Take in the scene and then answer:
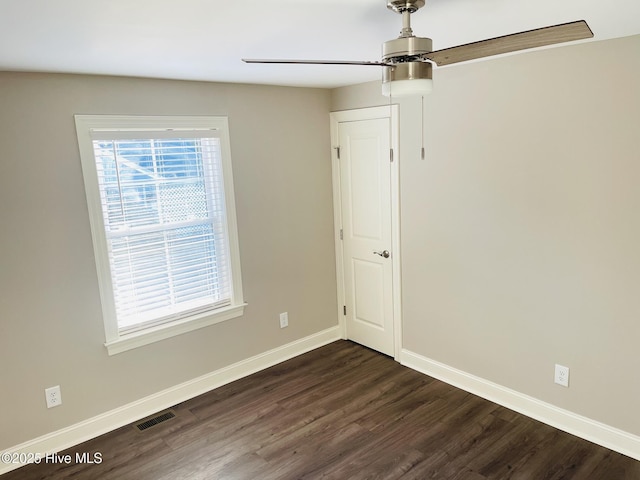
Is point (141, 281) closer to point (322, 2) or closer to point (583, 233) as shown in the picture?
point (322, 2)

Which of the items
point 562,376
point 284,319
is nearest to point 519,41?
point 562,376

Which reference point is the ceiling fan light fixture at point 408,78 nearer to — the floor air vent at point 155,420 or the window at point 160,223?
the window at point 160,223

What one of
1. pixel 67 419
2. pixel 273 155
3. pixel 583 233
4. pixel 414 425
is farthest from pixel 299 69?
pixel 67 419

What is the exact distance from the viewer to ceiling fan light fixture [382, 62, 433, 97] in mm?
1655

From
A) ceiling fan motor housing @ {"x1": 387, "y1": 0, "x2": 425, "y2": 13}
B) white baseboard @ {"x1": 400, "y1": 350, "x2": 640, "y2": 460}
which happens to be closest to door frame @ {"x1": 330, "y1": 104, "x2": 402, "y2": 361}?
white baseboard @ {"x1": 400, "y1": 350, "x2": 640, "y2": 460}

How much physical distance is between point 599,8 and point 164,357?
318 cm

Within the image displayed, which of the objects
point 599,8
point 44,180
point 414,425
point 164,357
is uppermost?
point 599,8

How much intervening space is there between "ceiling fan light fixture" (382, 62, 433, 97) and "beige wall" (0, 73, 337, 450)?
1950mm

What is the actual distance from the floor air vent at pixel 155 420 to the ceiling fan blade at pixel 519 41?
9.21 ft

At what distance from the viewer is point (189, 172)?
10.8 ft

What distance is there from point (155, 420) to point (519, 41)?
10.1 feet

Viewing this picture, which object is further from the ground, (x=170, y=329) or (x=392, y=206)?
(x=392, y=206)

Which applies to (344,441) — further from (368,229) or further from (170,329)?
(368,229)

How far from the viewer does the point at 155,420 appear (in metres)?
3.14
